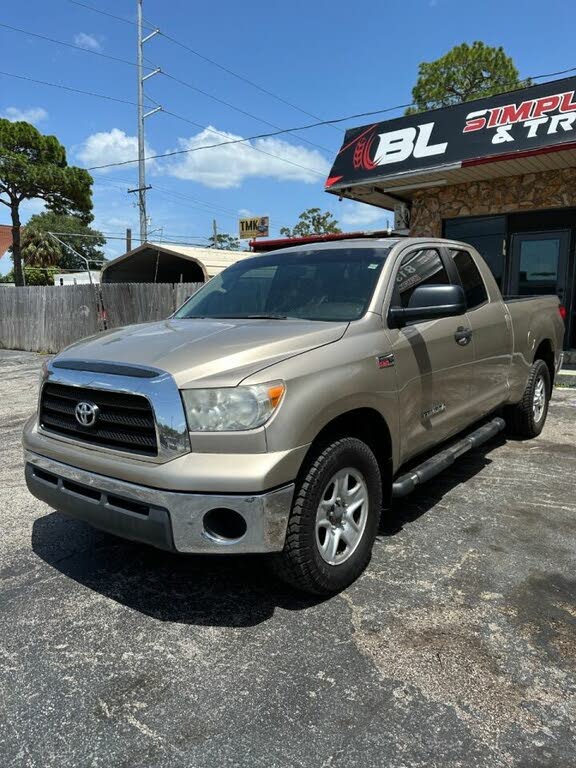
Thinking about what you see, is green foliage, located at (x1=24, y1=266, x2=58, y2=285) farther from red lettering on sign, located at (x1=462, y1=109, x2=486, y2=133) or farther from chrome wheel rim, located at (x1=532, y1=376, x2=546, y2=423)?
chrome wheel rim, located at (x1=532, y1=376, x2=546, y2=423)

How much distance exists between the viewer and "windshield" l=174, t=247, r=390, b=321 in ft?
11.7

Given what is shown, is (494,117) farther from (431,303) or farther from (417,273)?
(431,303)

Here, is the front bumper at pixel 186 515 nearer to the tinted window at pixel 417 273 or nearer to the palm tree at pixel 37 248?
the tinted window at pixel 417 273

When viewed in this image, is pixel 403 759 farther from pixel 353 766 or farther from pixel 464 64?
pixel 464 64

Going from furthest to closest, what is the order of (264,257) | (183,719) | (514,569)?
1. (264,257)
2. (514,569)
3. (183,719)

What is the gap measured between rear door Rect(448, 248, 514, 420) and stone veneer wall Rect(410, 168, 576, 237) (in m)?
6.73

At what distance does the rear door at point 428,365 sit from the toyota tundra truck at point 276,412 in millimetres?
15

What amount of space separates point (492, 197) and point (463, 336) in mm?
8144

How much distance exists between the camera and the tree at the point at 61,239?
5541cm

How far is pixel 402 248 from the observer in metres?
3.86

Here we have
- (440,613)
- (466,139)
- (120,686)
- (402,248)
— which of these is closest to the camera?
(120,686)

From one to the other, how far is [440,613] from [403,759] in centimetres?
95

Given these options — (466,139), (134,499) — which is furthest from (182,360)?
(466,139)

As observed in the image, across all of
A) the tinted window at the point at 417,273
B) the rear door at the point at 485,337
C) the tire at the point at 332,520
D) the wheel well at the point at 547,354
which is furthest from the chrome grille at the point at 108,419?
the wheel well at the point at 547,354
